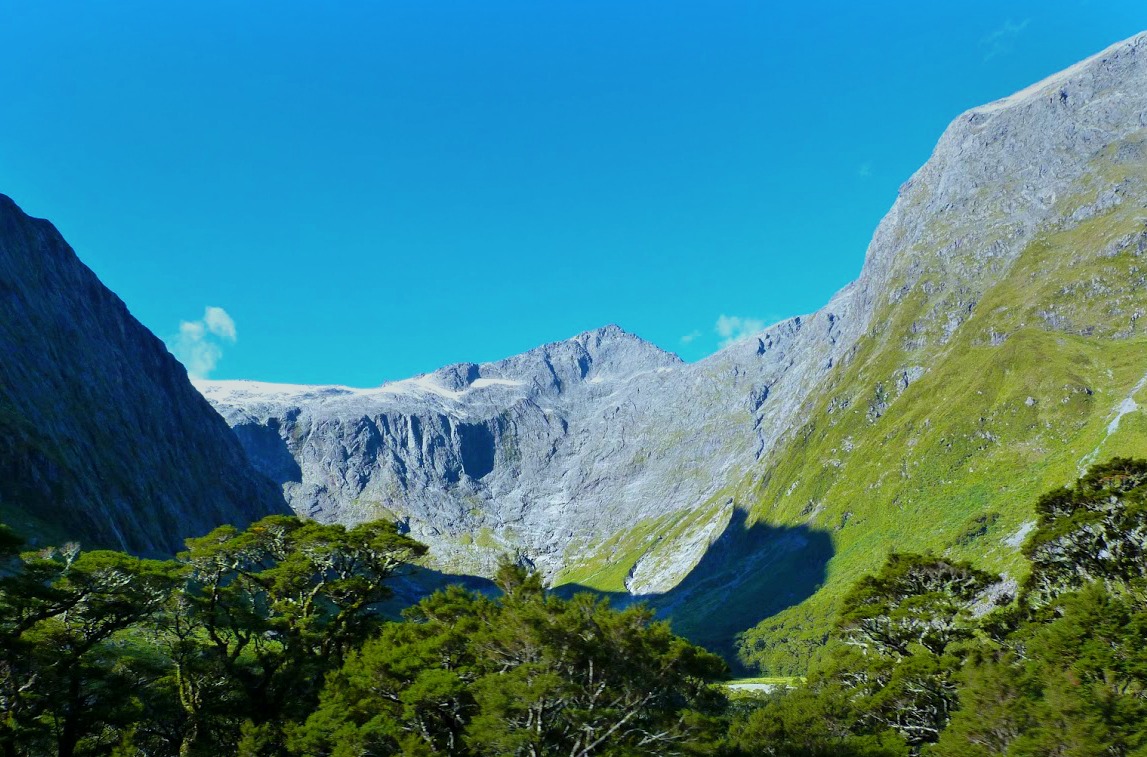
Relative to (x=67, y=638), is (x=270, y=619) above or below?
above

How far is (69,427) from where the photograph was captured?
148 meters

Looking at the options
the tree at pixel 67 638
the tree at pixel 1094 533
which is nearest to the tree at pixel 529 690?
the tree at pixel 67 638

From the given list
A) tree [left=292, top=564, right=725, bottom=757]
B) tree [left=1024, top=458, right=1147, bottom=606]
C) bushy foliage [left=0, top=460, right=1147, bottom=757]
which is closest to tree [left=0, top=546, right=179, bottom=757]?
bushy foliage [left=0, top=460, right=1147, bottom=757]

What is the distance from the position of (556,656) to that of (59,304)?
204007 millimetres

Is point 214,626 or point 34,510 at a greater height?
point 34,510

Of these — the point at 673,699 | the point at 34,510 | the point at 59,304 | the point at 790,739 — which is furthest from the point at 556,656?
the point at 59,304

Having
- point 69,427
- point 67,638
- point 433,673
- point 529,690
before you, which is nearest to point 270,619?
point 67,638

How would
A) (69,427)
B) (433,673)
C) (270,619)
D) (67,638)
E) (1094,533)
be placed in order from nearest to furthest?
(67,638), (433,673), (270,619), (1094,533), (69,427)

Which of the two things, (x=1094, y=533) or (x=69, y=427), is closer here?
(x=1094, y=533)

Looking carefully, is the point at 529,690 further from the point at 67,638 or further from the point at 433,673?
the point at 67,638

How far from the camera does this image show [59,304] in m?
178

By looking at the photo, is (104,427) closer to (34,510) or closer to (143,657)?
(34,510)

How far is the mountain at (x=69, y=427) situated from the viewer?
120375mm

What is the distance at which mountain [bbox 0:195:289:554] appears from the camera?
395 ft
